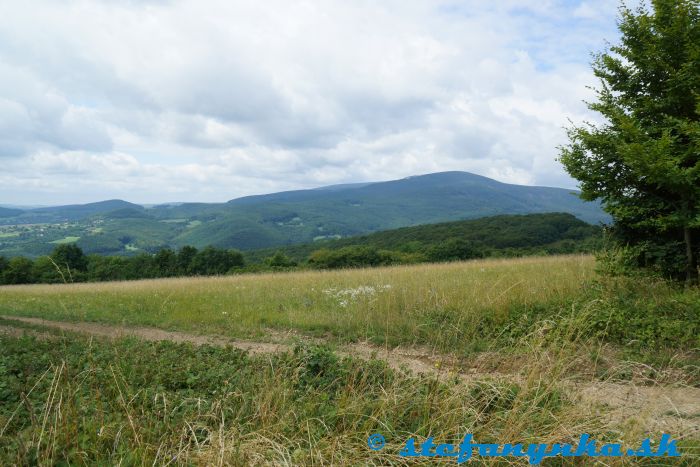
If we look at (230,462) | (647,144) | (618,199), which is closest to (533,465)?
(230,462)

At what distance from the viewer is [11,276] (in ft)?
184

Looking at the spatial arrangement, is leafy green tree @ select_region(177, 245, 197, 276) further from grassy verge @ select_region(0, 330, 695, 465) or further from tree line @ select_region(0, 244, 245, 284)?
grassy verge @ select_region(0, 330, 695, 465)

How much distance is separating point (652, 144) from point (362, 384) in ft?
25.3

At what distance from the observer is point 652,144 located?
7980 mm

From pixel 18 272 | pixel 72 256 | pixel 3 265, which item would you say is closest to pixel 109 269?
pixel 72 256

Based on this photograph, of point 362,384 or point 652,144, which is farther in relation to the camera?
point 652,144

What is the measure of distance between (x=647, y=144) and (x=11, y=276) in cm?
7204

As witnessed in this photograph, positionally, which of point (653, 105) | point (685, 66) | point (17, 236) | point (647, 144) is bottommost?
point (17, 236)

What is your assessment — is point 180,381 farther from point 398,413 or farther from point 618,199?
point 618,199

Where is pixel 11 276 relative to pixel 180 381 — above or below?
below

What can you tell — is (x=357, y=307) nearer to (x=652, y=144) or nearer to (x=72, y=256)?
(x=652, y=144)

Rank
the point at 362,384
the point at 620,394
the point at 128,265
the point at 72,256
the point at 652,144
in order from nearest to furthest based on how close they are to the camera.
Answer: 1. the point at 362,384
2. the point at 620,394
3. the point at 652,144
4. the point at 128,265
5. the point at 72,256

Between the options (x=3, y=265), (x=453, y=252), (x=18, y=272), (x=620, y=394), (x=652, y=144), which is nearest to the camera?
(x=620, y=394)

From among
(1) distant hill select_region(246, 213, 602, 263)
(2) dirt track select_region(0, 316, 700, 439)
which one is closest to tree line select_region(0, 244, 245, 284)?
(1) distant hill select_region(246, 213, 602, 263)
